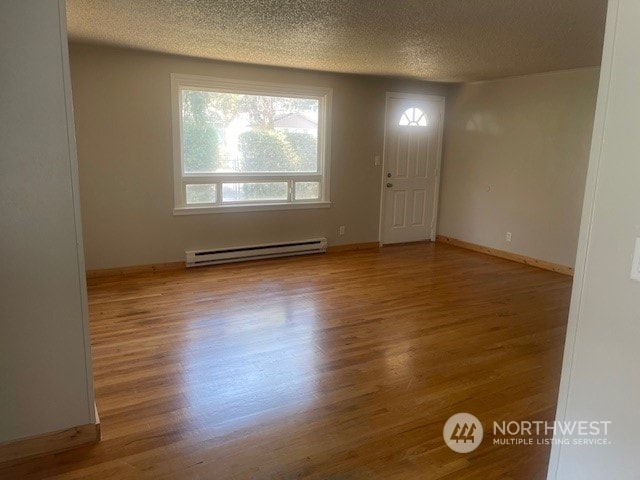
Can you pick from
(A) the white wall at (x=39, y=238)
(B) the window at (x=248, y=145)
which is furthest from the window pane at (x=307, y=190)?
(A) the white wall at (x=39, y=238)

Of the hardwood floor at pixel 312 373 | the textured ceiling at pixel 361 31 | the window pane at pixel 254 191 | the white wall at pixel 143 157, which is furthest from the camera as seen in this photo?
the window pane at pixel 254 191

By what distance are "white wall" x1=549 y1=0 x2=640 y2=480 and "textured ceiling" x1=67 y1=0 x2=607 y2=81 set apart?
176 centimetres

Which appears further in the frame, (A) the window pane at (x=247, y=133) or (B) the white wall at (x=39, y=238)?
(A) the window pane at (x=247, y=133)

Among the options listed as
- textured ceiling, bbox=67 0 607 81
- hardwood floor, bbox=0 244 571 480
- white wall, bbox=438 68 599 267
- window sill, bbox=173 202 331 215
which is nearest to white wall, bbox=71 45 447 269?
window sill, bbox=173 202 331 215

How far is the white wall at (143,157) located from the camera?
4410mm

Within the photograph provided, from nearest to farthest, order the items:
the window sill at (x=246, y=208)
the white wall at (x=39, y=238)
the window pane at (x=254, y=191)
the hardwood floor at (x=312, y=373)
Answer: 1. the white wall at (x=39, y=238)
2. the hardwood floor at (x=312, y=373)
3. the window sill at (x=246, y=208)
4. the window pane at (x=254, y=191)

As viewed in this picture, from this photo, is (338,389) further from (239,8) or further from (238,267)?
(238,267)

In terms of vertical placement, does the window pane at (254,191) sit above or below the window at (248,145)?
below

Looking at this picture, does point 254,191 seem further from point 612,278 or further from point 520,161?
point 612,278

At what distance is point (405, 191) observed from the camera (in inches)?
256

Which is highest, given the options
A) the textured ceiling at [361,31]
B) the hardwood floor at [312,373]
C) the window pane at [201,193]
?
the textured ceiling at [361,31]

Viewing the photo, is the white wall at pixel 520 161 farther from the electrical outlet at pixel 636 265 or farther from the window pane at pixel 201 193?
the electrical outlet at pixel 636 265

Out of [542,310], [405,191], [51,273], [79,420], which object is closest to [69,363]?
[79,420]

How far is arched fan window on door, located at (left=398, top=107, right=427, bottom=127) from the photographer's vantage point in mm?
6227
